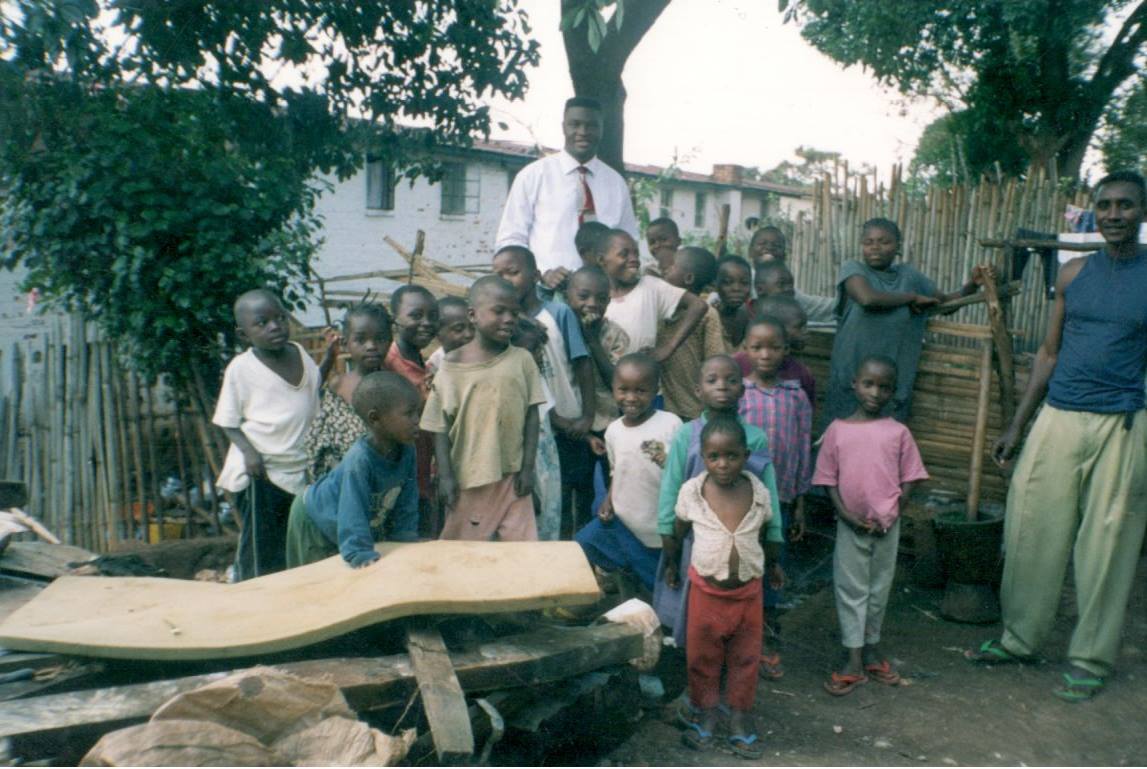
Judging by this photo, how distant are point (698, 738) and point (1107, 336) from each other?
234 cm

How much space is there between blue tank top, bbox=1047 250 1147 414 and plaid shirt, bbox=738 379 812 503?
3.63 ft

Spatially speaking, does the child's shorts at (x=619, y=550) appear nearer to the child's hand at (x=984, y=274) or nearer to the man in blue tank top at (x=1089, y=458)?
the man in blue tank top at (x=1089, y=458)

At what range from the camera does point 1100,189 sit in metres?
3.93

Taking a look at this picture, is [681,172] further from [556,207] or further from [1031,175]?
[556,207]

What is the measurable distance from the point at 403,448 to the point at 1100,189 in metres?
3.02

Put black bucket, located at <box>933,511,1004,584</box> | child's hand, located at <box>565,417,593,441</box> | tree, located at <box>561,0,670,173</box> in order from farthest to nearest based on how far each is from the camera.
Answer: tree, located at <box>561,0,670,173</box> < black bucket, located at <box>933,511,1004,584</box> < child's hand, located at <box>565,417,593,441</box>

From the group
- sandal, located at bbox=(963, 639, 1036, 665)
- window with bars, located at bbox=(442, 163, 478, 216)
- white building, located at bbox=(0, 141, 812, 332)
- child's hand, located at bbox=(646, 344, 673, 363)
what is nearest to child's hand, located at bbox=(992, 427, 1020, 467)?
sandal, located at bbox=(963, 639, 1036, 665)

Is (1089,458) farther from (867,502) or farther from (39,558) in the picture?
(39,558)

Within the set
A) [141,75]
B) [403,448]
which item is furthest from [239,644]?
[141,75]

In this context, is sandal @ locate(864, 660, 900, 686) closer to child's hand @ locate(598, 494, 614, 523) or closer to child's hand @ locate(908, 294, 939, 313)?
child's hand @ locate(598, 494, 614, 523)

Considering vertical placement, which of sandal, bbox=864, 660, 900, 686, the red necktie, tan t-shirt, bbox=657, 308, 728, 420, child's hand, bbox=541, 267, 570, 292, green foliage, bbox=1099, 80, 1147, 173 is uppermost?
green foliage, bbox=1099, 80, 1147, 173

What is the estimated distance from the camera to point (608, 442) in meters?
4.14

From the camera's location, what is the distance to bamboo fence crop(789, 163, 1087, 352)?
676 centimetres

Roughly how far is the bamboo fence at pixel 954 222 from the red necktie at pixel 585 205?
2.62m
